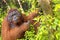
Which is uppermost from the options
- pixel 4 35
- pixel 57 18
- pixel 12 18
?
pixel 57 18

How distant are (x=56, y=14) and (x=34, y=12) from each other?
4.70 ft

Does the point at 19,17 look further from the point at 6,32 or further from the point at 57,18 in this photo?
the point at 57,18

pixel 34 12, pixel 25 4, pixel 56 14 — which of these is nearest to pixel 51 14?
pixel 56 14

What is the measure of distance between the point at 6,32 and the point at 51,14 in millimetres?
1755

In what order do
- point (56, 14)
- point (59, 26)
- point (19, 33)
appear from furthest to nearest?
point (19, 33) → point (56, 14) → point (59, 26)

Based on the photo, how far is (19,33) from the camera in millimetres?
4480

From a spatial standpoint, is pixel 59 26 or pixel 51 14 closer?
pixel 59 26

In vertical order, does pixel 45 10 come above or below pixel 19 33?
above

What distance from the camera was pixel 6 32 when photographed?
4.64 m

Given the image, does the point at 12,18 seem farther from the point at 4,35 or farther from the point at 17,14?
the point at 4,35

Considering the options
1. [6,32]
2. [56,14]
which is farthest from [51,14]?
[6,32]

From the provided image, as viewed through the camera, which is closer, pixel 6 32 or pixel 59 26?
pixel 59 26

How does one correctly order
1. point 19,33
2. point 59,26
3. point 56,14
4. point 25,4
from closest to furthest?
point 59,26
point 56,14
point 19,33
point 25,4

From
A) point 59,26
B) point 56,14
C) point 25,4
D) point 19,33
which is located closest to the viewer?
point 59,26
